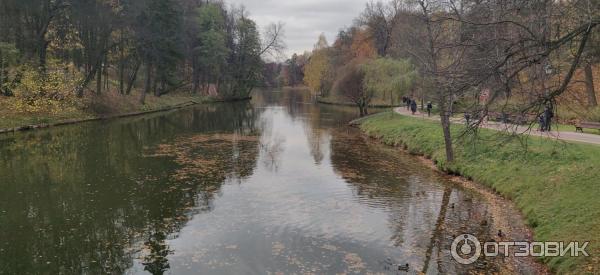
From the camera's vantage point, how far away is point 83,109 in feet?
137

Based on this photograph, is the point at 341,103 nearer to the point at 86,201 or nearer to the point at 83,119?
the point at 83,119

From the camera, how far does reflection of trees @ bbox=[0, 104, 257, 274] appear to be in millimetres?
11447

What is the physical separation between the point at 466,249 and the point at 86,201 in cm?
1272

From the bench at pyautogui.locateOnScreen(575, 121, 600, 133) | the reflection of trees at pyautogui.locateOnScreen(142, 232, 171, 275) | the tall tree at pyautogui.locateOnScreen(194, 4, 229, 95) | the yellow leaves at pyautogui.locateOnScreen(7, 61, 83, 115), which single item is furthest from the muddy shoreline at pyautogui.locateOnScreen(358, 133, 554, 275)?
the tall tree at pyautogui.locateOnScreen(194, 4, 229, 95)

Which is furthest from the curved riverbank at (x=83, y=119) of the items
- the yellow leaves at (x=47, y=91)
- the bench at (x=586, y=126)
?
→ the bench at (x=586, y=126)

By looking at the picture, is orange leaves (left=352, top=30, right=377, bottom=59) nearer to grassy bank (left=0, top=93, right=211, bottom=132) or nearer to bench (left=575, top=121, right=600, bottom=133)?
grassy bank (left=0, top=93, right=211, bottom=132)

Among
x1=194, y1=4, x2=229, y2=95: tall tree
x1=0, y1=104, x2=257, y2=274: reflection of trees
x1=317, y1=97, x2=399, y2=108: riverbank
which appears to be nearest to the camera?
x1=0, y1=104, x2=257, y2=274: reflection of trees

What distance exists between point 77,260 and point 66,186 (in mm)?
7879

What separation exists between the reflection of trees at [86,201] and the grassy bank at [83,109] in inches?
178

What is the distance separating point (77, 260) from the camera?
11.2m

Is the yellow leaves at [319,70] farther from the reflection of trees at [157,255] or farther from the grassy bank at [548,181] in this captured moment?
the reflection of trees at [157,255]

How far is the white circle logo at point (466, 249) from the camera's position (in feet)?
38.1

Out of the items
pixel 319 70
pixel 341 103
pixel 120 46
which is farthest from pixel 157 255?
pixel 319 70
